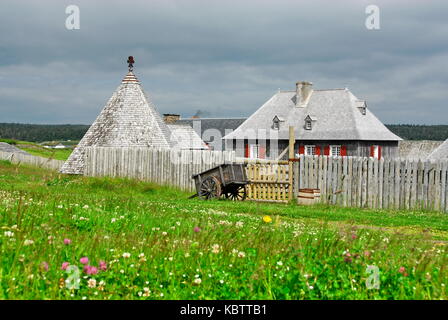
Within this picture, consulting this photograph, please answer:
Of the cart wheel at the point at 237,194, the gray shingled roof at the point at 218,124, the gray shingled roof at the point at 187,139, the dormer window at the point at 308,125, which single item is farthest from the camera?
the gray shingled roof at the point at 218,124

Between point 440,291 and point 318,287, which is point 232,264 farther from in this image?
point 440,291

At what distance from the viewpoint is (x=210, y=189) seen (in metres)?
20.8

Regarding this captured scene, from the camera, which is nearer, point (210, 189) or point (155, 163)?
point (210, 189)

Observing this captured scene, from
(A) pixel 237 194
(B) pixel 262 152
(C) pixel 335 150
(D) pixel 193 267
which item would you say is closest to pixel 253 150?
(B) pixel 262 152

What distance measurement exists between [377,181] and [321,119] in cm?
Result: 3015

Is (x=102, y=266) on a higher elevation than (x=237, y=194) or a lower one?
higher

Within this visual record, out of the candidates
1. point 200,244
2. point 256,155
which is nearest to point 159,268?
point 200,244

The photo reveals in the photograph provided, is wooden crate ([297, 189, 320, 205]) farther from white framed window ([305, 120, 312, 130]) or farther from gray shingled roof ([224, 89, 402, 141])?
white framed window ([305, 120, 312, 130])

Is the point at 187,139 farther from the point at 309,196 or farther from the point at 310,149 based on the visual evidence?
the point at 309,196

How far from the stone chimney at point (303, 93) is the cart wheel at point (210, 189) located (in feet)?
107

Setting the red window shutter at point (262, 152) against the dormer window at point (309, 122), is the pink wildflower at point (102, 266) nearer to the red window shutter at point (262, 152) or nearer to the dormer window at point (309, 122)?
the dormer window at point (309, 122)

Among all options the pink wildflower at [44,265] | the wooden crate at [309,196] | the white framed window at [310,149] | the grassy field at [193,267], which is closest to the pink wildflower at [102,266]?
the grassy field at [193,267]

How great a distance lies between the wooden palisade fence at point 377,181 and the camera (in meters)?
18.7

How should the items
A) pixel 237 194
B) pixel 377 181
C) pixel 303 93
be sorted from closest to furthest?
pixel 377 181 → pixel 237 194 → pixel 303 93
